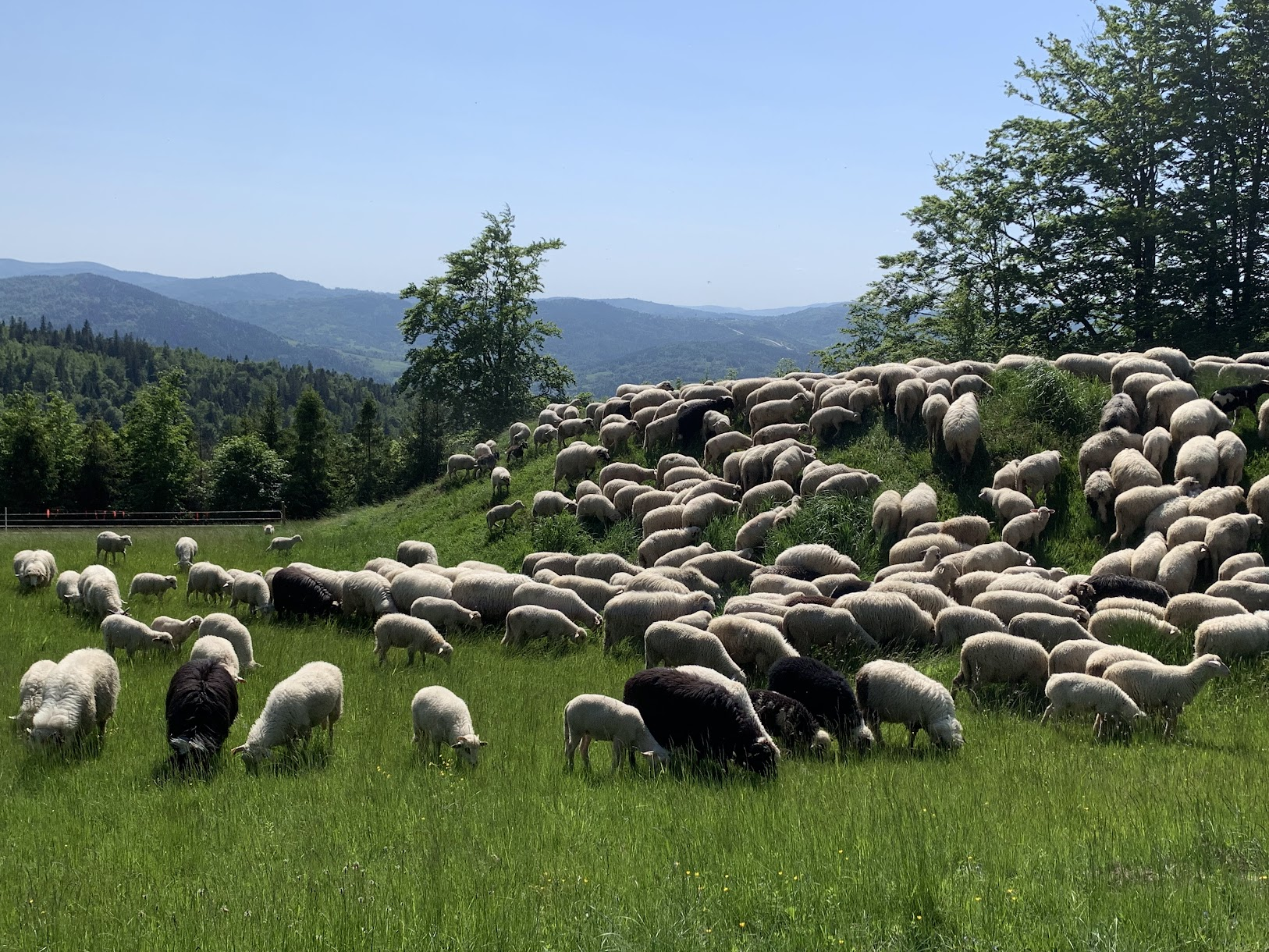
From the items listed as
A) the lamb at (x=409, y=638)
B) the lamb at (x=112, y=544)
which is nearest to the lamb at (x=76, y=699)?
the lamb at (x=409, y=638)

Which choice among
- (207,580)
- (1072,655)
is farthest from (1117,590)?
(207,580)

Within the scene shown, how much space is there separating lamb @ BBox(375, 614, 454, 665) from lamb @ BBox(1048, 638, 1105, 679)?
7829mm

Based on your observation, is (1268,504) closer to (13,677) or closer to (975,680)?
(975,680)

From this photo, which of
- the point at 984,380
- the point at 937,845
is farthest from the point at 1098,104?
the point at 937,845

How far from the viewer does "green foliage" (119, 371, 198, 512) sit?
7256 centimetres

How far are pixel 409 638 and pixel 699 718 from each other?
20.5 ft

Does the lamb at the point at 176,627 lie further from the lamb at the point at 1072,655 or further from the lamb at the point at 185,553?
the lamb at the point at 1072,655

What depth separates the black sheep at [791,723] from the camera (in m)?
9.21

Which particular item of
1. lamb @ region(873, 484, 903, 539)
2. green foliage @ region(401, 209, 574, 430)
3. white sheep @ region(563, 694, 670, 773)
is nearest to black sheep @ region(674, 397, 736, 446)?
lamb @ region(873, 484, 903, 539)

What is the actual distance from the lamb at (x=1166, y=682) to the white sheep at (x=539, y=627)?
744 cm

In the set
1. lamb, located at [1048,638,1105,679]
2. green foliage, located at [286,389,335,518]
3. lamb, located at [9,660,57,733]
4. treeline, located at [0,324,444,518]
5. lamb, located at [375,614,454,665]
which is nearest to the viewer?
lamb, located at [9,660,57,733]

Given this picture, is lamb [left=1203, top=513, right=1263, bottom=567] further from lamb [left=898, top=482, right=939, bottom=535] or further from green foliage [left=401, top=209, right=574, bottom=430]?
green foliage [left=401, top=209, right=574, bottom=430]

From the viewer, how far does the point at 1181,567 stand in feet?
44.5

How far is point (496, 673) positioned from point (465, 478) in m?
20.0
